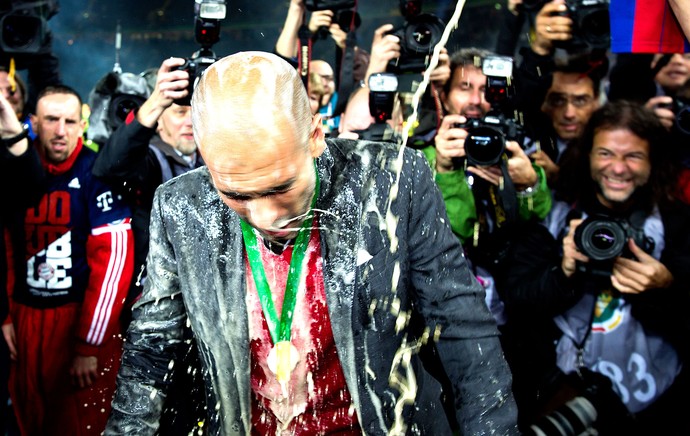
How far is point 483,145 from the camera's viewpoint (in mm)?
3295

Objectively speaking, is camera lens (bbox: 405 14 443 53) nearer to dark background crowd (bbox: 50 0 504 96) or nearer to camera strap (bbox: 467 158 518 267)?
camera strap (bbox: 467 158 518 267)

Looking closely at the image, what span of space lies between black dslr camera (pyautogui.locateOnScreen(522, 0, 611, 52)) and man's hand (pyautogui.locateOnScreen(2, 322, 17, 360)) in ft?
9.95

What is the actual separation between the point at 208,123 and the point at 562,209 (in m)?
2.45

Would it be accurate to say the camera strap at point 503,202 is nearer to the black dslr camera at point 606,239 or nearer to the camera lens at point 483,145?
the camera lens at point 483,145

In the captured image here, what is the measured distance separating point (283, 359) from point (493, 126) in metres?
1.72

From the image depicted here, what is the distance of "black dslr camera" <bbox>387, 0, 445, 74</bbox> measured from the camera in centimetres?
373

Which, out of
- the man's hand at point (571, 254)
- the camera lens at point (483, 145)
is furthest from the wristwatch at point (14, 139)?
the man's hand at point (571, 254)

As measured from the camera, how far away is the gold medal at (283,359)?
197cm

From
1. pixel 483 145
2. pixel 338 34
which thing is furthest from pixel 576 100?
pixel 338 34

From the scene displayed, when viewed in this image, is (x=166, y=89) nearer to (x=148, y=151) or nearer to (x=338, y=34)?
(x=148, y=151)

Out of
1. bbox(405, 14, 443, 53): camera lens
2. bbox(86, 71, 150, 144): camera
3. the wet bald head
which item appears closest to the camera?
the wet bald head

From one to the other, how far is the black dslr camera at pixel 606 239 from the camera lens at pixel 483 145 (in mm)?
478

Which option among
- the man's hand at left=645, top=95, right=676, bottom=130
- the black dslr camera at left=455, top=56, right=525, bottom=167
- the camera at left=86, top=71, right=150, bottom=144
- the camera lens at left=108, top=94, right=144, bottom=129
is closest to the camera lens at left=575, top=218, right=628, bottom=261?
the black dslr camera at left=455, top=56, right=525, bottom=167

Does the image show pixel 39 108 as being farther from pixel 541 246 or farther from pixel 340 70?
pixel 541 246
